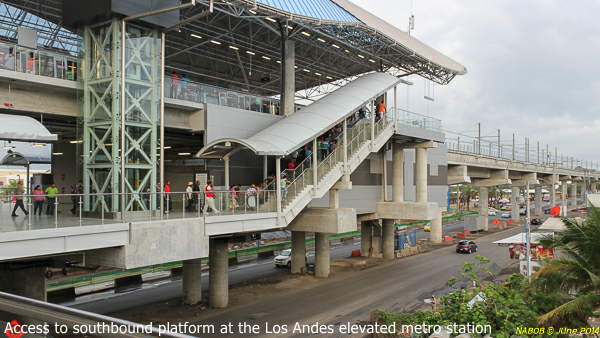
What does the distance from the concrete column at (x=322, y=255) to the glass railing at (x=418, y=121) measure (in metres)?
10.9

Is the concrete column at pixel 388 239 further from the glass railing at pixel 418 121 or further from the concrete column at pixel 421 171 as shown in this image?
the glass railing at pixel 418 121

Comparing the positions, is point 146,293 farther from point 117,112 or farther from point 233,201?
point 117,112

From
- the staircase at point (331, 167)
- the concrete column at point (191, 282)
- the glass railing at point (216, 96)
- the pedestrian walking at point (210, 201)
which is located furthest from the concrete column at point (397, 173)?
the pedestrian walking at point (210, 201)

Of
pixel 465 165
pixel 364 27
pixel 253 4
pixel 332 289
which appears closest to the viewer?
pixel 253 4

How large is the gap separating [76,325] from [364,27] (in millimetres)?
30640

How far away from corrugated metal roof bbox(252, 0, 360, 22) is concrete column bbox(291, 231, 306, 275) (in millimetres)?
16296

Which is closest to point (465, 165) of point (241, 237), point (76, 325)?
point (241, 237)

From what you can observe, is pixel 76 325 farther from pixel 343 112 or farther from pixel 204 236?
pixel 343 112

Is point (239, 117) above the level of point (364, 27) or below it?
below

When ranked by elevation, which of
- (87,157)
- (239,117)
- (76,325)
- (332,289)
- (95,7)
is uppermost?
(95,7)

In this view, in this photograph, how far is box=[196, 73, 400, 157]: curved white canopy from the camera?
861 inches

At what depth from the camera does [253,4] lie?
24562 mm

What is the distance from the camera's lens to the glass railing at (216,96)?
2228 cm

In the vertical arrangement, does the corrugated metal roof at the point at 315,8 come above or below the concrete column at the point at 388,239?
above
